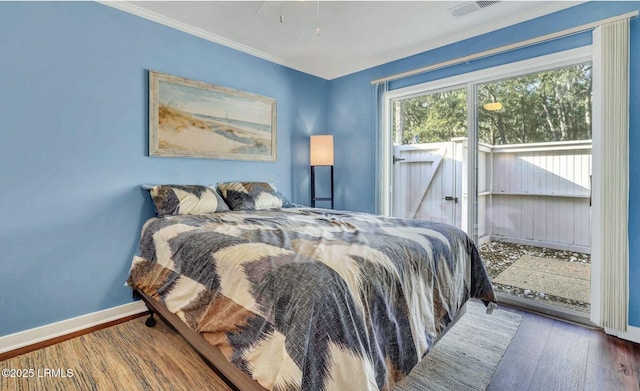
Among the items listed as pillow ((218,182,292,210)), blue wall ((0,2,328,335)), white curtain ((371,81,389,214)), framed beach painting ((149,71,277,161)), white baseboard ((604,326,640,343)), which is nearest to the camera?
blue wall ((0,2,328,335))

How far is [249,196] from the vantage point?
2.91 metres

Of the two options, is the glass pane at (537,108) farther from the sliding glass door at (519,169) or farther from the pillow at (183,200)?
the pillow at (183,200)

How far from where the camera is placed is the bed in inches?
41.1

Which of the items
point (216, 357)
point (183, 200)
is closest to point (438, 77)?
point (183, 200)

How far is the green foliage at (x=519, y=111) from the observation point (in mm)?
2512

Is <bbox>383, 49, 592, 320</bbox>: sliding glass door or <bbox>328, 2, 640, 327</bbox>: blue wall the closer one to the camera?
<bbox>328, 2, 640, 327</bbox>: blue wall

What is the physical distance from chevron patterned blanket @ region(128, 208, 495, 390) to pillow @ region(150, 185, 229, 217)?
28cm

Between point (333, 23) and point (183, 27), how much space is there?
1.35m

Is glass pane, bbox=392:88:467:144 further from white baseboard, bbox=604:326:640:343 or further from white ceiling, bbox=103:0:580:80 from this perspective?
white baseboard, bbox=604:326:640:343

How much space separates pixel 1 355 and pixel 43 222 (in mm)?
873

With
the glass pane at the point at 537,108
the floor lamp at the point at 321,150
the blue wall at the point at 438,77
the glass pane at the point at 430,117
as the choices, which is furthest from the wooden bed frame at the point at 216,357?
the floor lamp at the point at 321,150

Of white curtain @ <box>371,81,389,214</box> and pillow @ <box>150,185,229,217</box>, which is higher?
white curtain @ <box>371,81,389,214</box>

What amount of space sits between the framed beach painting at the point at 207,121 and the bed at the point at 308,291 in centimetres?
85

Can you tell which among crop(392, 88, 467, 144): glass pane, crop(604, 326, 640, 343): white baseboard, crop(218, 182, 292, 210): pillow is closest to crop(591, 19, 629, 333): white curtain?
crop(604, 326, 640, 343): white baseboard
